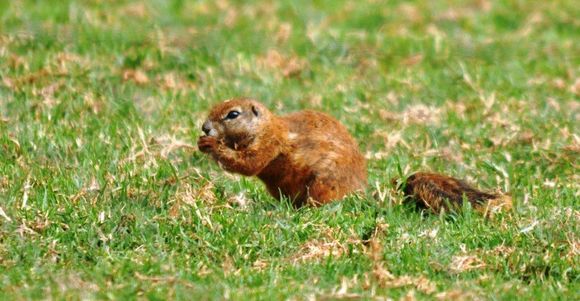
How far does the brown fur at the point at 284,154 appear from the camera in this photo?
7195mm

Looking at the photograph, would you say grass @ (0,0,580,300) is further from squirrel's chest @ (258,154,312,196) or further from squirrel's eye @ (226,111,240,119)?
squirrel's eye @ (226,111,240,119)

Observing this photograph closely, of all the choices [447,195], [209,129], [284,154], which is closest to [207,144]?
[209,129]

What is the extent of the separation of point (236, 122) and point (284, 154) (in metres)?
0.34

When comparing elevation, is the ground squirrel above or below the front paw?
below

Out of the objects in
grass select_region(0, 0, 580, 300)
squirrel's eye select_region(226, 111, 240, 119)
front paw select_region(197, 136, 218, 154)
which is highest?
squirrel's eye select_region(226, 111, 240, 119)

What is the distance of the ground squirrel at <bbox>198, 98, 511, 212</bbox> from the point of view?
7.13 meters

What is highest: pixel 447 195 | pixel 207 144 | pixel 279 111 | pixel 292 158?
pixel 207 144

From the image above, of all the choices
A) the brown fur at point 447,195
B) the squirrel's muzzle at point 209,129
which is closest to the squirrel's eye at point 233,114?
the squirrel's muzzle at point 209,129

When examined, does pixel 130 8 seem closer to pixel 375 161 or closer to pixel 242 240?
pixel 375 161

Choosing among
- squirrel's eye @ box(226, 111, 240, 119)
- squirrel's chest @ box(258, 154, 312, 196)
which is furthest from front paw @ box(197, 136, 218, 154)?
squirrel's chest @ box(258, 154, 312, 196)

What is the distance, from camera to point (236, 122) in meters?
7.33

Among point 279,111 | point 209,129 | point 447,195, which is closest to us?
point 447,195

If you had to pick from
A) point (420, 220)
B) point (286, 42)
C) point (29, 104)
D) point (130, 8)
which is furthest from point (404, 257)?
point (130, 8)

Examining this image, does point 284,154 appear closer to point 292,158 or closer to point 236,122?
point 292,158
